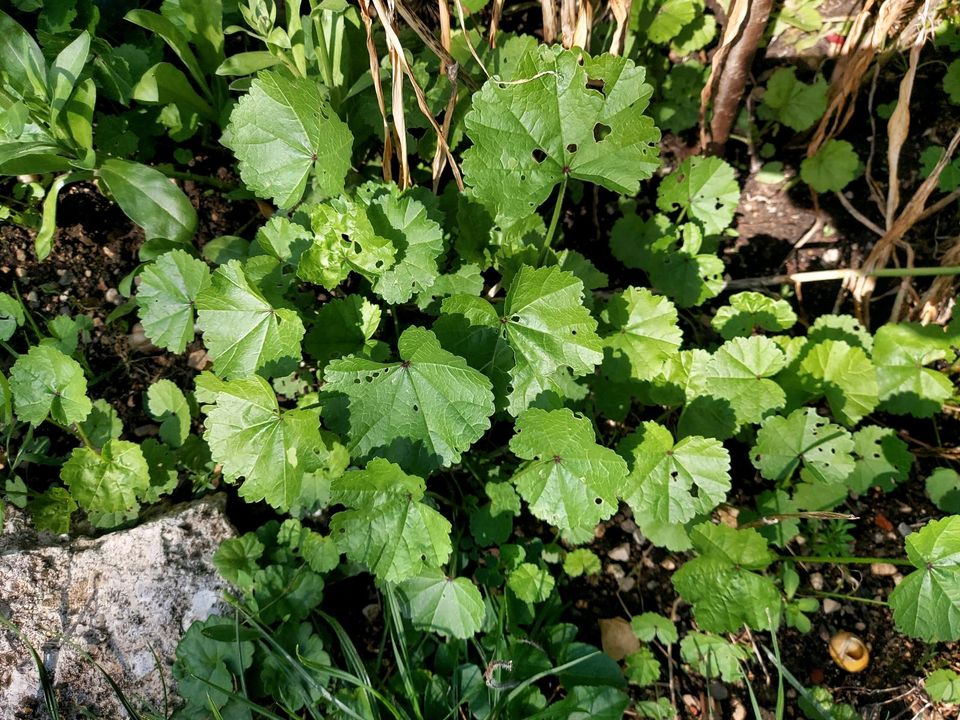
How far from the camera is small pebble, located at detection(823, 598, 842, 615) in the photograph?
8.43 ft

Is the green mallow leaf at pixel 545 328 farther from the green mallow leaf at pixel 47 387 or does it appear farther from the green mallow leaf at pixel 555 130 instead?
the green mallow leaf at pixel 47 387

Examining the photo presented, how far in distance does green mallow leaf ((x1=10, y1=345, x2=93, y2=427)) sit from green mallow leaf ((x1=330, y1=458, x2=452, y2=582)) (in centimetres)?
102

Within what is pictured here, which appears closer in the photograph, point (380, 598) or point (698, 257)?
point (380, 598)

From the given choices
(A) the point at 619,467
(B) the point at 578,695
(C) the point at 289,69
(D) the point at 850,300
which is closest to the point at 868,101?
(D) the point at 850,300

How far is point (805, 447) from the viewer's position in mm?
2377

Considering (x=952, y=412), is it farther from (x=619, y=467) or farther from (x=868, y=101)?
(x=619, y=467)

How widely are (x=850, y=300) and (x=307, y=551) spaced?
2.41 metres

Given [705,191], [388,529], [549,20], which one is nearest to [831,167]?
[705,191]

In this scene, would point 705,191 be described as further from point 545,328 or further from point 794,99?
point 545,328

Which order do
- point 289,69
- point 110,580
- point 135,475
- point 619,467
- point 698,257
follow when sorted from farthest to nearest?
point 698,257 → point 289,69 → point 135,475 → point 110,580 → point 619,467

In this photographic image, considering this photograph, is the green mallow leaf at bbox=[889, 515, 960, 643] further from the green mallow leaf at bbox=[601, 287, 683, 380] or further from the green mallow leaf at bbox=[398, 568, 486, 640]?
the green mallow leaf at bbox=[398, 568, 486, 640]

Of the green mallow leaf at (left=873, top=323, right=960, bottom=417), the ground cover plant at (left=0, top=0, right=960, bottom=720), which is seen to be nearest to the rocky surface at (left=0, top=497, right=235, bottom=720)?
the ground cover plant at (left=0, top=0, right=960, bottom=720)

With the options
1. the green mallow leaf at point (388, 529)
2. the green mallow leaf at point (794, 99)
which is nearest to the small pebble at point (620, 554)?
the green mallow leaf at point (388, 529)

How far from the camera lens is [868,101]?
3002mm
